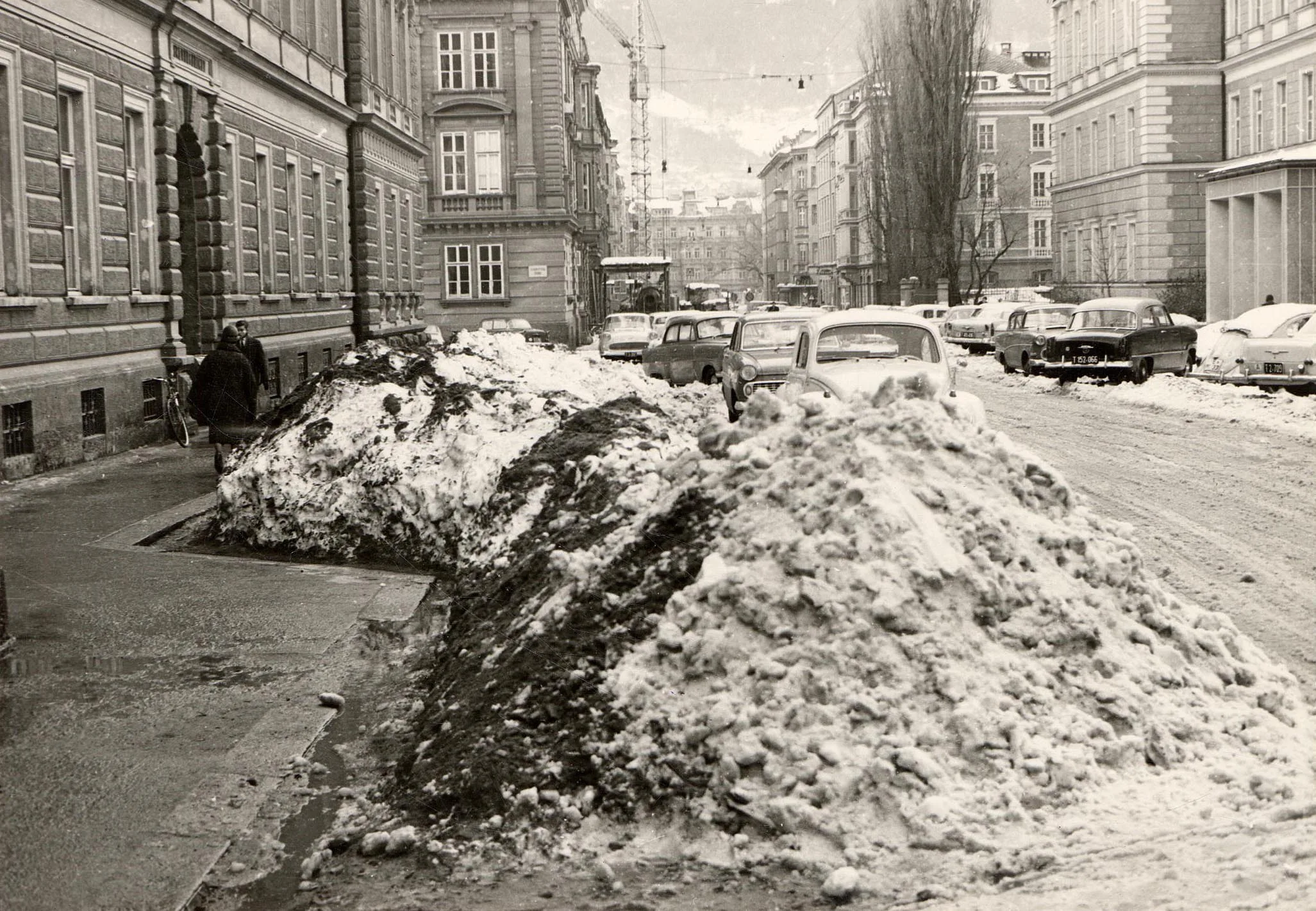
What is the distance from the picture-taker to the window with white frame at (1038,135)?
93.2 meters

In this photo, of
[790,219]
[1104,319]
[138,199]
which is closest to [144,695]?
[138,199]

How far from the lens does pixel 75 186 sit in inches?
755

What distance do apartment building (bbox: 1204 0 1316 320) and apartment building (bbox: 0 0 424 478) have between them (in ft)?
83.6

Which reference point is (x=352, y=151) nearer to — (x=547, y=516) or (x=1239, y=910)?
(x=547, y=516)

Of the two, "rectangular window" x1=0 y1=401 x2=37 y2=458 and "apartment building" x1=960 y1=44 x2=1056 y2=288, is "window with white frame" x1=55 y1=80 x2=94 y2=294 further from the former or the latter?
"apartment building" x1=960 y1=44 x2=1056 y2=288

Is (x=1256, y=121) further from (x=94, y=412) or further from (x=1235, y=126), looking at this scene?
(x=94, y=412)

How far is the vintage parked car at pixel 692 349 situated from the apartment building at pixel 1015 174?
6328cm

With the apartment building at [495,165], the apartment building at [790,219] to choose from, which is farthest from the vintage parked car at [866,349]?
the apartment building at [790,219]

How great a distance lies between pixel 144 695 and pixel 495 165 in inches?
2148

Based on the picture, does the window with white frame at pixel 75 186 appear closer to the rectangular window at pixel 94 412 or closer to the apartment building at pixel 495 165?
the rectangular window at pixel 94 412

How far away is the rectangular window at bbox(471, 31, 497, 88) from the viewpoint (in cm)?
6031

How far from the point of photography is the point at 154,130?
72.1 feet

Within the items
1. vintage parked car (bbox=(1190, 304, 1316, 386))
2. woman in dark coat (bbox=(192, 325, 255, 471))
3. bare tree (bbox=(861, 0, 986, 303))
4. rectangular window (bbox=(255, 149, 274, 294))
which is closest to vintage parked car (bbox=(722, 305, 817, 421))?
woman in dark coat (bbox=(192, 325, 255, 471))

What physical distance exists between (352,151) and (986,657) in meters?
33.1
